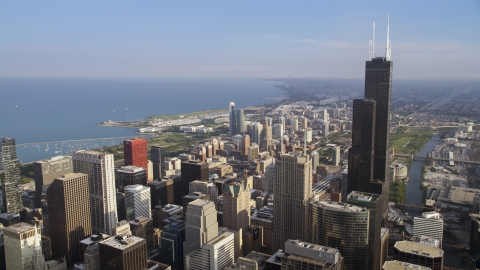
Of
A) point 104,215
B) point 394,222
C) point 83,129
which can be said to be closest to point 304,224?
point 394,222

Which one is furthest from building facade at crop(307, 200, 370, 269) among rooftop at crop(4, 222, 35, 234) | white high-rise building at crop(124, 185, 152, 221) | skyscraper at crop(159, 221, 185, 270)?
rooftop at crop(4, 222, 35, 234)

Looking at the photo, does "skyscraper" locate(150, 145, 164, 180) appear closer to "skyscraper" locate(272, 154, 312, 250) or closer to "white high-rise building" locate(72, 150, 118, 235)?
"white high-rise building" locate(72, 150, 118, 235)

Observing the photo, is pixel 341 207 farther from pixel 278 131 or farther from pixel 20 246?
pixel 278 131

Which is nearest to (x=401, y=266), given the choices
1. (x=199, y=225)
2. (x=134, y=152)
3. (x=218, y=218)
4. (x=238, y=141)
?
(x=199, y=225)

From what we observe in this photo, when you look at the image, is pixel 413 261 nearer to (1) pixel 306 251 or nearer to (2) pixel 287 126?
(1) pixel 306 251

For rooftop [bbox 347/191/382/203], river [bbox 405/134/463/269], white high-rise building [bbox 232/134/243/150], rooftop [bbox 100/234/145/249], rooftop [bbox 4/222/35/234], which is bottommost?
river [bbox 405/134/463/269]
